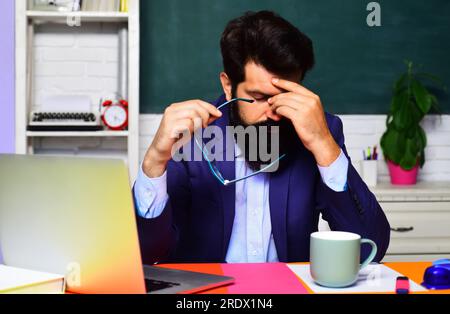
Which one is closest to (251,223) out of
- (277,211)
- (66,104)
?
(277,211)

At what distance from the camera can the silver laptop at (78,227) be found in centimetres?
102

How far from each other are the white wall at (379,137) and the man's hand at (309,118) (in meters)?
1.75

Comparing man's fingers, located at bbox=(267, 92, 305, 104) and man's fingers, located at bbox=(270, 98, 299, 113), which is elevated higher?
man's fingers, located at bbox=(267, 92, 305, 104)

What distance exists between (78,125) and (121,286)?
75.8 inches

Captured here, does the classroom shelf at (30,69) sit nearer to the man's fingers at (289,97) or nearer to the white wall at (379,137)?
the white wall at (379,137)

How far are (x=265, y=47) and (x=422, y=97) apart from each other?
1670 millimetres

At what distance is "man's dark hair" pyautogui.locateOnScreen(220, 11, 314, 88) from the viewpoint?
1.63m

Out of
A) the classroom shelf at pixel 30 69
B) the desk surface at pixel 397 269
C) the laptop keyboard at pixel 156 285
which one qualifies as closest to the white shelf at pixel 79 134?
the classroom shelf at pixel 30 69

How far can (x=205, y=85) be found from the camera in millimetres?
3158

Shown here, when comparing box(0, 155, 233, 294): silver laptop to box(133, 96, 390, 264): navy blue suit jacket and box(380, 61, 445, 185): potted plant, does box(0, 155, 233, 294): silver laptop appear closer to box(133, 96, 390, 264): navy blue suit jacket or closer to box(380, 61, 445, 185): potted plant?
box(133, 96, 390, 264): navy blue suit jacket

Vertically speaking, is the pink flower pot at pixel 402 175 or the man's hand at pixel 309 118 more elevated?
the man's hand at pixel 309 118

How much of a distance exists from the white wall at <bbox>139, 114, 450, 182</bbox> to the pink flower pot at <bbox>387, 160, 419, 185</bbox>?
0.41ft

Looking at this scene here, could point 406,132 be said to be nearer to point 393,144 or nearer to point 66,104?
point 393,144

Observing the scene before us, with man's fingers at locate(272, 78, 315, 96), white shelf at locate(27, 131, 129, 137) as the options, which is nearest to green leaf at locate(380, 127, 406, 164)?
white shelf at locate(27, 131, 129, 137)
